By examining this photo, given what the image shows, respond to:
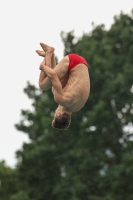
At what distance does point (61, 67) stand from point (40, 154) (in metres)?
15.3

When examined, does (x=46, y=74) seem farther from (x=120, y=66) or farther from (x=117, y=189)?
(x=120, y=66)

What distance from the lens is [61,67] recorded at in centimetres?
987

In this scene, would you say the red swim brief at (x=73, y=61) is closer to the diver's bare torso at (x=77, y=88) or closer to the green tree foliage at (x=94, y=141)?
the diver's bare torso at (x=77, y=88)

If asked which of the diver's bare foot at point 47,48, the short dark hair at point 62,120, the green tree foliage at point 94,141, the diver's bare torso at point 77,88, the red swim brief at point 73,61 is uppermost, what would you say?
the green tree foliage at point 94,141

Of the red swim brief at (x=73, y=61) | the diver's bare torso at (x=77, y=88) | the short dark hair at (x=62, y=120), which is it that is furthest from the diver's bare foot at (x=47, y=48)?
the short dark hair at (x=62, y=120)

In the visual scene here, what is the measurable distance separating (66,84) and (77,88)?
0.43 metres

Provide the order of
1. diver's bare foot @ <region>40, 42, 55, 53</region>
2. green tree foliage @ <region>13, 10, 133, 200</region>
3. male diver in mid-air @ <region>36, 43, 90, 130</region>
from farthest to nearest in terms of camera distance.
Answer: green tree foliage @ <region>13, 10, 133, 200</region> < diver's bare foot @ <region>40, 42, 55, 53</region> < male diver in mid-air @ <region>36, 43, 90, 130</region>

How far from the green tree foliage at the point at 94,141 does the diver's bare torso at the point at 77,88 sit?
525 inches

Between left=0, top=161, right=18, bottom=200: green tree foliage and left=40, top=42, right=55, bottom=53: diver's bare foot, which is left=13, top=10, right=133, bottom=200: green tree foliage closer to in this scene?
left=0, top=161, right=18, bottom=200: green tree foliage

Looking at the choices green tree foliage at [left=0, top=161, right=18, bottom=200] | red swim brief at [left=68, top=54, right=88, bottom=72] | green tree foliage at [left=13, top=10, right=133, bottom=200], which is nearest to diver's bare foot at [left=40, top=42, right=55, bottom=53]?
red swim brief at [left=68, top=54, right=88, bottom=72]

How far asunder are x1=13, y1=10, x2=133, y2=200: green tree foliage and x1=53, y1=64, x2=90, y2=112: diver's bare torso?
13327 millimetres

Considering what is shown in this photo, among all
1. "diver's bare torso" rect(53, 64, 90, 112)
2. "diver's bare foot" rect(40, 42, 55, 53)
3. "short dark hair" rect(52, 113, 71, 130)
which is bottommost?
"short dark hair" rect(52, 113, 71, 130)

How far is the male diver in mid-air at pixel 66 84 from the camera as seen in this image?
965 centimetres

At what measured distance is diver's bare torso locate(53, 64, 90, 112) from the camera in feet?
31.8
